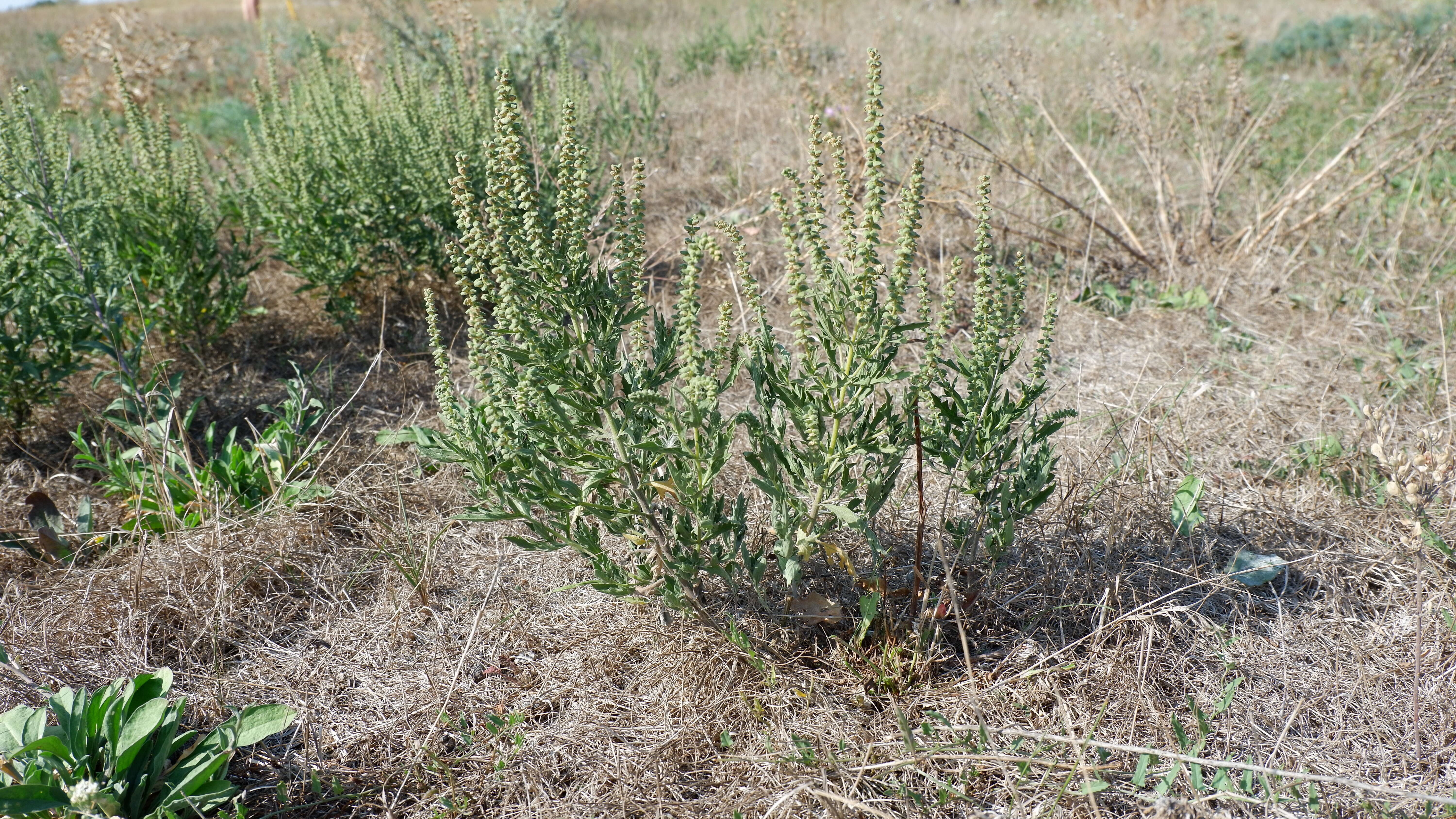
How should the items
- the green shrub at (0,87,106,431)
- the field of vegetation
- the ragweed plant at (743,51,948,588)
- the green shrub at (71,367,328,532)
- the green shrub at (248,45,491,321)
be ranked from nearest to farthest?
the ragweed plant at (743,51,948,588), the field of vegetation, the green shrub at (71,367,328,532), the green shrub at (0,87,106,431), the green shrub at (248,45,491,321)

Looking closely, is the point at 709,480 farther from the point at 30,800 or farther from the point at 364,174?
the point at 364,174

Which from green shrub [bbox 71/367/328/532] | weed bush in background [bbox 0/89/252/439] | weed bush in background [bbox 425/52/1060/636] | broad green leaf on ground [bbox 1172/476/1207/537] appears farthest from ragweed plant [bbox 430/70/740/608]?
weed bush in background [bbox 0/89/252/439]

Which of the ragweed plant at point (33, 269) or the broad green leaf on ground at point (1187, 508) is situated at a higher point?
the ragweed plant at point (33, 269)

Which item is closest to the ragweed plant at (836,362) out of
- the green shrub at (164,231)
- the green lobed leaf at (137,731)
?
the green lobed leaf at (137,731)

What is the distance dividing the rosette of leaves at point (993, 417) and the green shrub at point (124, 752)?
1.66 metres

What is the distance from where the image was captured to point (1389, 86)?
630 centimetres

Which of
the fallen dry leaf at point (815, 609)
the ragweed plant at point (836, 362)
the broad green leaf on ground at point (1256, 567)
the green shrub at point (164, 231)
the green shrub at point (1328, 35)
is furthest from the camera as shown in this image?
the green shrub at point (1328, 35)

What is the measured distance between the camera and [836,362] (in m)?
1.71

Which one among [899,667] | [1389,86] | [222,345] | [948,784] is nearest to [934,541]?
[899,667]

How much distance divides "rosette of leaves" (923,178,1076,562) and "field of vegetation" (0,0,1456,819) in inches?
0.6

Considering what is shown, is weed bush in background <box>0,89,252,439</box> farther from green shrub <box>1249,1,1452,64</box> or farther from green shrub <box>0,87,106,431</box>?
green shrub <box>1249,1,1452,64</box>

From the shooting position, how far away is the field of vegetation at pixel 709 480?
70.1 inches

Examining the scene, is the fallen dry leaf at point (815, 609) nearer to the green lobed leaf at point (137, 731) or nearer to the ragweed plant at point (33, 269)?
the green lobed leaf at point (137, 731)

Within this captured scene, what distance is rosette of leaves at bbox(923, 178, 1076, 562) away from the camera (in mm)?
1859
